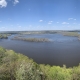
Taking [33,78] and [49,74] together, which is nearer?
[33,78]

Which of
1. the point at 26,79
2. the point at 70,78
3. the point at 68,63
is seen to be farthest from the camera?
the point at 68,63

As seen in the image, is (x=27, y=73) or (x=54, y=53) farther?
(x=54, y=53)

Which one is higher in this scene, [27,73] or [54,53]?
[27,73]

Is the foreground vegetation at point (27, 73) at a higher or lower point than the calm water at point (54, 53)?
higher

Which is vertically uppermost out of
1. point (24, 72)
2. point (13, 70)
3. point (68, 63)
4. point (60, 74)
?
point (24, 72)

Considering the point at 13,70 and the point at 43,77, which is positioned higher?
the point at 13,70

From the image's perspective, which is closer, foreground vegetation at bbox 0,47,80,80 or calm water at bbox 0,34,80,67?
foreground vegetation at bbox 0,47,80,80

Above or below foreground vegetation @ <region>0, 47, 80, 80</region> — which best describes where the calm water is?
below

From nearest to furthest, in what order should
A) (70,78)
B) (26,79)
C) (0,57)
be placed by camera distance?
(26,79)
(70,78)
(0,57)

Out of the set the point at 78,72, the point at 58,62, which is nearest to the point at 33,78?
the point at 78,72

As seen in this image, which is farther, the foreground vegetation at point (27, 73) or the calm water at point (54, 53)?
the calm water at point (54, 53)

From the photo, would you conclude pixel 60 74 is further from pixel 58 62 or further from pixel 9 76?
pixel 58 62
